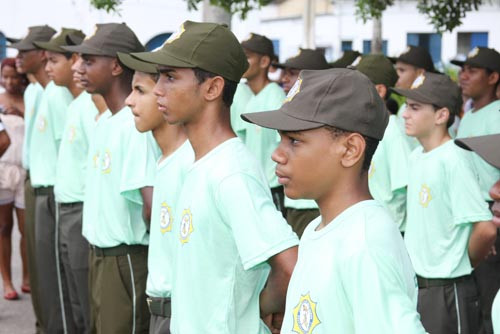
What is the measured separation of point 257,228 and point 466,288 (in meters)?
2.28

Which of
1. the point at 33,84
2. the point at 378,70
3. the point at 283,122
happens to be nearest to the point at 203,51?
the point at 283,122

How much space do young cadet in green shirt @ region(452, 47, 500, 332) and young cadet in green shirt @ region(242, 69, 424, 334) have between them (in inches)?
151

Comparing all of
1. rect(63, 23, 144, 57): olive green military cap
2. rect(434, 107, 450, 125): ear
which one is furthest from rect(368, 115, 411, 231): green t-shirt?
rect(63, 23, 144, 57): olive green military cap

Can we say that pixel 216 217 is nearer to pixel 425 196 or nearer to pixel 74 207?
pixel 425 196

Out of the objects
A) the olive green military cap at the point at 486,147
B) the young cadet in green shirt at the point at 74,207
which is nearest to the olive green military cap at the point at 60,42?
the young cadet in green shirt at the point at 74,207

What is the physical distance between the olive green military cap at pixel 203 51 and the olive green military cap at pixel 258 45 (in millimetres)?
4927

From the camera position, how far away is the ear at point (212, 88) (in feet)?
12.4

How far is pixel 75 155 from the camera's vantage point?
248 inches

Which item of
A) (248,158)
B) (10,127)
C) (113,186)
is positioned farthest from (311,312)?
(10,127)

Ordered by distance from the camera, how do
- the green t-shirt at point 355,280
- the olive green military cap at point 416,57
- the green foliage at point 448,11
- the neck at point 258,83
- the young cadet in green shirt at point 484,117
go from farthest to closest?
the neck at point 258,83 < the green foliage at point 448,11 < the olive green military cap at point 416,57 < the young cadet in green shirt at point 484,117 < the green t-shirt at point 355,280

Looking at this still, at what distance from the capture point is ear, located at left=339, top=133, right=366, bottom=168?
9.30 ft

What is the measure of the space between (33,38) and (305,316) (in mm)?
5733

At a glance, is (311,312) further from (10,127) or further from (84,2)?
(84,2)

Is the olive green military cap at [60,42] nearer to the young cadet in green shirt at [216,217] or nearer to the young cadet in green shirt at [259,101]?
the young cadet in green shirt at [259,101]
